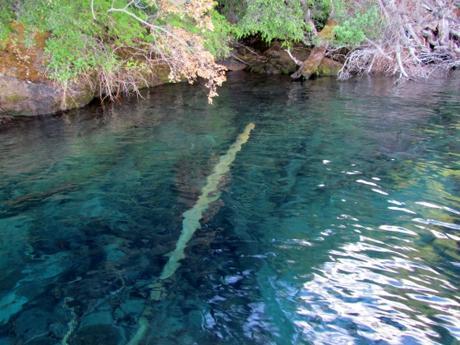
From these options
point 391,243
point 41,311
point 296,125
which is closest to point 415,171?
point 391,243

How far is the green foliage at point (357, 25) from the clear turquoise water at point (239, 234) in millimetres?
8227

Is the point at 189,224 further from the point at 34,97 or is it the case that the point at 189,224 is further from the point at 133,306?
the point at 34,97

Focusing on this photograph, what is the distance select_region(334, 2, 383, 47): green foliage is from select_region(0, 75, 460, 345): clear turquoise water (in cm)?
823

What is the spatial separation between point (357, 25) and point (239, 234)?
15744mm

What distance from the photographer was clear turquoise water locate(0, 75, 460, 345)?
446cm

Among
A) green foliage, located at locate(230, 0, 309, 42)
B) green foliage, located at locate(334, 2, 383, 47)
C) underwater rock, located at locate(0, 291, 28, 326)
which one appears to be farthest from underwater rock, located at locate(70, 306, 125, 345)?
green foliage, located at locate(334, 2, 383, 47)

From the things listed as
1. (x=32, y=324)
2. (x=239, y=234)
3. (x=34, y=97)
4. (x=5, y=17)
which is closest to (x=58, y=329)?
(x=32, y=324)

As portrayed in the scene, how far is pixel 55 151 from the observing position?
10.1 m

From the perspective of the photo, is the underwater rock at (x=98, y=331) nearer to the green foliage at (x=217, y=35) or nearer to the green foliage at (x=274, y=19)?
the green foliage at (x=217, y=35)

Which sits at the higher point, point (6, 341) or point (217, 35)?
point (217, 35)

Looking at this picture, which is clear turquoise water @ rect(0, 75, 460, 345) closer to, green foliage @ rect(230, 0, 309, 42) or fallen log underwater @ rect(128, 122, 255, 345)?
fallen log underwater @ rect(128, 122, 255, 345)

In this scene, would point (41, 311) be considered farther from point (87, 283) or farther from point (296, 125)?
point (296, 125)

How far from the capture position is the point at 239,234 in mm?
6203

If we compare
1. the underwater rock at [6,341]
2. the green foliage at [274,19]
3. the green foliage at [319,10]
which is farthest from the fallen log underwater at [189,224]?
the green foliage at [319,10]
